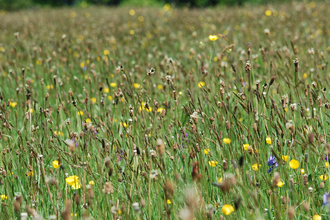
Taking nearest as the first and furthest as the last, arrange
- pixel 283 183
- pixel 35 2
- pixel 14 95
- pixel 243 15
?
pixel 283 183
pixel 14 95
pixel 243 15
pixel 35 2

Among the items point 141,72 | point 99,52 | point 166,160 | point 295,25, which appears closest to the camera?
point 166,160

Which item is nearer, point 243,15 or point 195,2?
point 243,15

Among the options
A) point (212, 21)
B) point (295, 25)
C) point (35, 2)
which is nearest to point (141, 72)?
point (295, 25)

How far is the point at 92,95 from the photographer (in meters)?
3.40

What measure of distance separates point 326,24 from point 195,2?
47.9 ft

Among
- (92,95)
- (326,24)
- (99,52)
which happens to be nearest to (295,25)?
(326,24)

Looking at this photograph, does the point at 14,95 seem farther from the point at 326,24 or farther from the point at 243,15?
the point at 243,15

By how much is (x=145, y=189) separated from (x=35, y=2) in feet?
77.1

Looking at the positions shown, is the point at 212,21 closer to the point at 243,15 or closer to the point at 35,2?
the point at 243,15

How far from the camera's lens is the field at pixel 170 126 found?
149 centimetres

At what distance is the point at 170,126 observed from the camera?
194cm

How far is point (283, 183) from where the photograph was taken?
1530 mm

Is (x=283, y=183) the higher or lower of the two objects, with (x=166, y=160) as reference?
higher

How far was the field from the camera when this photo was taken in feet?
4.87
